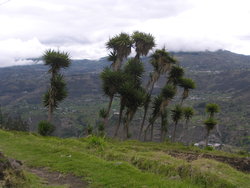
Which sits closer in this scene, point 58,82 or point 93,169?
point 93,169

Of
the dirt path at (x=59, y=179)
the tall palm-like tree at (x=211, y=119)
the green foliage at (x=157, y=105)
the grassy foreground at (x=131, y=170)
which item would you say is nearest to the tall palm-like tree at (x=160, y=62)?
the green foliage at (x=157, y=105)

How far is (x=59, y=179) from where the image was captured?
31.2ft

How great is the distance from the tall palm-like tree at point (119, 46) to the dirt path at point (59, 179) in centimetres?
2079

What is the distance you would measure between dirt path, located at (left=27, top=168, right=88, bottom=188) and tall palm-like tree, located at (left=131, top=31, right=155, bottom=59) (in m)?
21.7

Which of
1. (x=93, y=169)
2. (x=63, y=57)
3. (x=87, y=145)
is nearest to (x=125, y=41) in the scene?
(x=63, y=57)

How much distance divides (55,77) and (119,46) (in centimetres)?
707

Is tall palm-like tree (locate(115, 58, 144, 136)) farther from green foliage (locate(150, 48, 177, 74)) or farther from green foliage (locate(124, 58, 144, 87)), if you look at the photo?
green foliage (locate(150, 48, 177, 74))

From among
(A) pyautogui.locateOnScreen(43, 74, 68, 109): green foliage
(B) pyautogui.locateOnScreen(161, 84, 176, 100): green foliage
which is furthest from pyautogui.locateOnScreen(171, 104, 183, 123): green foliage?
(A) pyautogui.locateOnScreen(43, 74, 68, 109): green foliage

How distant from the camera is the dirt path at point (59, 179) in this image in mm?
8783

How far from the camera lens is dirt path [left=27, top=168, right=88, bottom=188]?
8.78 meters

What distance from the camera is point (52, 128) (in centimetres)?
2614

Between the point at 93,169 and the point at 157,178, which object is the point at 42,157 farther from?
the point at 157,178

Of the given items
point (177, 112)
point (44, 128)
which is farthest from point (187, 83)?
point (44, 128)

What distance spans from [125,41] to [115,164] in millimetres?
21148
